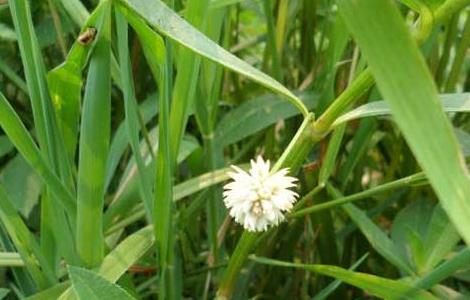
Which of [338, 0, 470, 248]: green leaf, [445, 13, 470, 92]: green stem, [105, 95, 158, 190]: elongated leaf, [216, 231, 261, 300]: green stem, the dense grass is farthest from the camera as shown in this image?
[445, 13, 470, 92]: green stem

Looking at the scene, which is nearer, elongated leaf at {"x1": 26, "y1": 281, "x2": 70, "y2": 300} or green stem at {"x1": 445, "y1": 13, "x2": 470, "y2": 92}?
elongated leaf at {"x1": 26, "y1": 281, "x2": 70, "y2": 300}

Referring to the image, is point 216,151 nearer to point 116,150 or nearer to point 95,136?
point 116,150

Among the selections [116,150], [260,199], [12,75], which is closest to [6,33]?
[12,75]

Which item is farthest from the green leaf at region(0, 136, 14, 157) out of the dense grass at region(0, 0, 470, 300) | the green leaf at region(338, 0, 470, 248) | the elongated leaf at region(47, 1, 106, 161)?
the green leaf at region(338, 0, 470, 248)

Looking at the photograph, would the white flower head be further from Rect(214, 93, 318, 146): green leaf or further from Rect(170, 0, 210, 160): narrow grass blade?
Rect(214, 93, 318, 146): green leaf

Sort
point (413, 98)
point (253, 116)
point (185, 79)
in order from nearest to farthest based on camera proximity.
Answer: point (413, 98)
point (185, 79)
point (253, 116)

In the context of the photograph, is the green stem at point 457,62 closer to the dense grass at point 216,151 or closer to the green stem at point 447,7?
the dense grass at point 216,151

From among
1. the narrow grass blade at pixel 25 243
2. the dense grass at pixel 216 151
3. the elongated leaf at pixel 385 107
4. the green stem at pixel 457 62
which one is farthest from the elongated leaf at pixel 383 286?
the green stem at pixel 457 62
